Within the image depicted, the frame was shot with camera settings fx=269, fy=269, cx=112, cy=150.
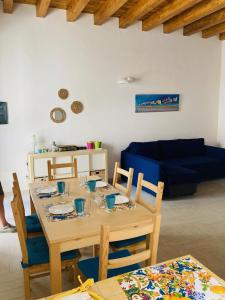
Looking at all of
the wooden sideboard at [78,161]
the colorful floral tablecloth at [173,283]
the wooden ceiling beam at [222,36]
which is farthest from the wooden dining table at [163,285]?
the wooden ceiling beam at [222,36]

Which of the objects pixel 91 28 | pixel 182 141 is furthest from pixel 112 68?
pixel 182 141

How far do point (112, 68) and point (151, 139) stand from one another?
5.41ft

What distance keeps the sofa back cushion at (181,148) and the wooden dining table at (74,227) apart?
11.3 feet

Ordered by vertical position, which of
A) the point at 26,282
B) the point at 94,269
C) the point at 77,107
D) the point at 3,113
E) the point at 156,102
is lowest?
the point at 26,282

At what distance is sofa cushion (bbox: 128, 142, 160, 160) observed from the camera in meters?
5.16

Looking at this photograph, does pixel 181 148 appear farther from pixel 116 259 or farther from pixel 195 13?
pixel 116 259

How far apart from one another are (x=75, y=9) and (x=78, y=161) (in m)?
2.41

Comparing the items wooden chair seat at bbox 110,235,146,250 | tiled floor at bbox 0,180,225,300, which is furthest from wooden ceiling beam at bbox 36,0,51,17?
wooden chair seat at bbox 110,235,146,250

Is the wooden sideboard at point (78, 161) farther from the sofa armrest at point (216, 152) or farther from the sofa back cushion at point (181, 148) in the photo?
the sofa armrest at point (216, 152)

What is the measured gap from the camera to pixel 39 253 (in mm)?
1950

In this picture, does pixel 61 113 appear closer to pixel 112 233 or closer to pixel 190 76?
pixel 190 76

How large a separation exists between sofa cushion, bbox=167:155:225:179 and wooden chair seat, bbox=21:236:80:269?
3331 mm

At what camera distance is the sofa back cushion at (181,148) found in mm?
5465

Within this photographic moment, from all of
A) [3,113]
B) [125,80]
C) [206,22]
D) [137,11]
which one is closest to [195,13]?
[206,22]
